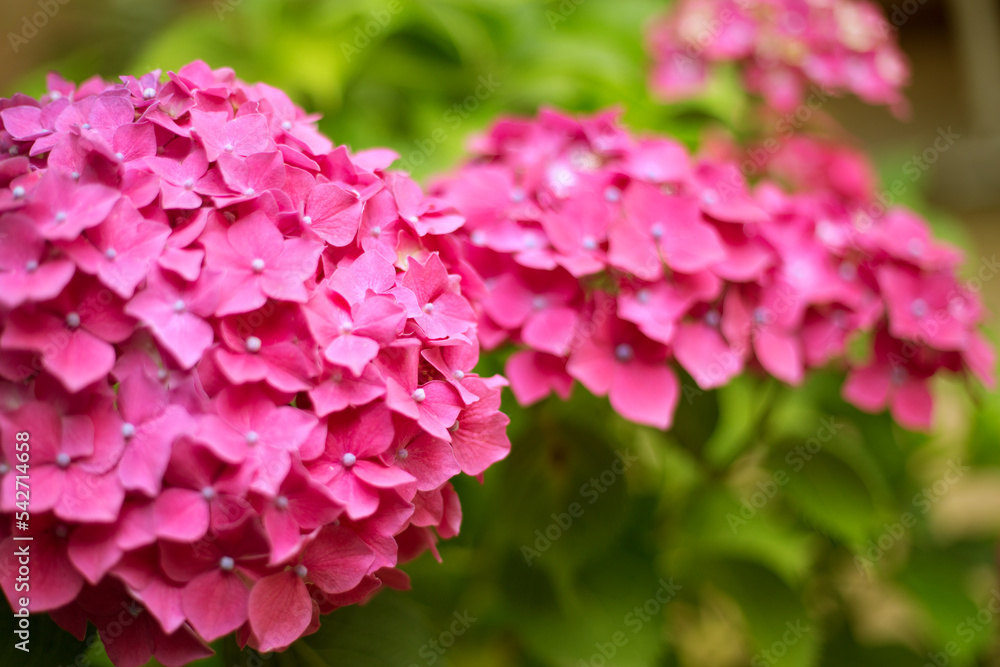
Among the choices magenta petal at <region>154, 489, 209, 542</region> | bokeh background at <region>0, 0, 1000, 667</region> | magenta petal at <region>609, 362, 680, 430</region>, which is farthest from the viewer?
bokeh background at <region>0, 0, 1000, 667</region>

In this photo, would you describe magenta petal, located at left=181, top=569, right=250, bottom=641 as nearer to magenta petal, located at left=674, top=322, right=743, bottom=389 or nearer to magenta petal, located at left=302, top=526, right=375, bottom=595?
magenta petal, located at left=302, top=526, right=375, bottom=595

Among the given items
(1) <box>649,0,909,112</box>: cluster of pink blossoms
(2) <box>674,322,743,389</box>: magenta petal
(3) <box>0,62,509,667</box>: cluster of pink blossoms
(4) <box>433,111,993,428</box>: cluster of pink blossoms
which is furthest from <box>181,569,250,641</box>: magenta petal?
(1) <box>649,0,909,112</box>: cluster of pink blossoms

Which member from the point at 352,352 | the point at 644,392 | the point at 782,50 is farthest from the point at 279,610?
the point at 782,50

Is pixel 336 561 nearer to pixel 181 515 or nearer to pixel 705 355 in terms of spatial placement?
pixel 181 515

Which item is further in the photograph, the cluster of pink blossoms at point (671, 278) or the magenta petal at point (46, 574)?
the cluster of pink blossoms at point (671, 278)

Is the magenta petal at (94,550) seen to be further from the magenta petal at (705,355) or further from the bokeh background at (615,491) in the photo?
the magenta petal at (705,355)

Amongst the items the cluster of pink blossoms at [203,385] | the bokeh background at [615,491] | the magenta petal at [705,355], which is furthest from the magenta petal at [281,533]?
the magenta petal at [705,355]
